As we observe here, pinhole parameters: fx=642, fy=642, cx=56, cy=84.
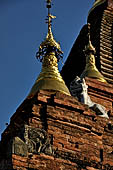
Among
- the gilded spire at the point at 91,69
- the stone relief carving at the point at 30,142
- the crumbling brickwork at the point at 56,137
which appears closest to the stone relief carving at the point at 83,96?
the crumbling brickwork at the point at 56,137

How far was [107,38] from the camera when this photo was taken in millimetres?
31562

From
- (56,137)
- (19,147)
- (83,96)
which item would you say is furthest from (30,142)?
(83,96)

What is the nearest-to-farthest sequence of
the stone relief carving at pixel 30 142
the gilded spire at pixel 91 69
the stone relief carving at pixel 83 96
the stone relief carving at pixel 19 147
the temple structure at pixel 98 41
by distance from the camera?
the stone relief carving at pixel 19 147 < the stone relief carving at pixel 30 142 < the stone relief carving at pixel 83 96 < the gilded spire at pixel 91 69 < the temple structure at pixel 98 41

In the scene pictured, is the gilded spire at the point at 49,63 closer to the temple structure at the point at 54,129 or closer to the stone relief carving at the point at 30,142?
the temple structure at the point at 54,129

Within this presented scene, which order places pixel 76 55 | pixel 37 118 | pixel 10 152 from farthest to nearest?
pixel 76 55 < pixel 37 118 < pixel 10 152

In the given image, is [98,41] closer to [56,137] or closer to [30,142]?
[56,137]

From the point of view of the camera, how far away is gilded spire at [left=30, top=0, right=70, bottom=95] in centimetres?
1920

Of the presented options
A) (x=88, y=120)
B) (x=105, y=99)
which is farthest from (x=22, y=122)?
(x=105, y=99)

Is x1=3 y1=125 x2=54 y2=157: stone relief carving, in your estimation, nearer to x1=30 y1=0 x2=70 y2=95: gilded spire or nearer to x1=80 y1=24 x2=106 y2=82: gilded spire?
x1=30 y1=0 x2=70 y2=95: gilded spire

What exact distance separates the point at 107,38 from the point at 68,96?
13.9 meters

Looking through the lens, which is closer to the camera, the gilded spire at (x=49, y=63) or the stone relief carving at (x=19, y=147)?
the stone relief carving at (x=19, y=147)

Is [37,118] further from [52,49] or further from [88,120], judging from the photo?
[52,49]

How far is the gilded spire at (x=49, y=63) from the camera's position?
63.0 feet

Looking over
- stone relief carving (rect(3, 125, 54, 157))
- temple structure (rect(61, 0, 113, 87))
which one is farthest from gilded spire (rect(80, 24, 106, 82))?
stone relief carving (rect(3, 125, 54, 157))
